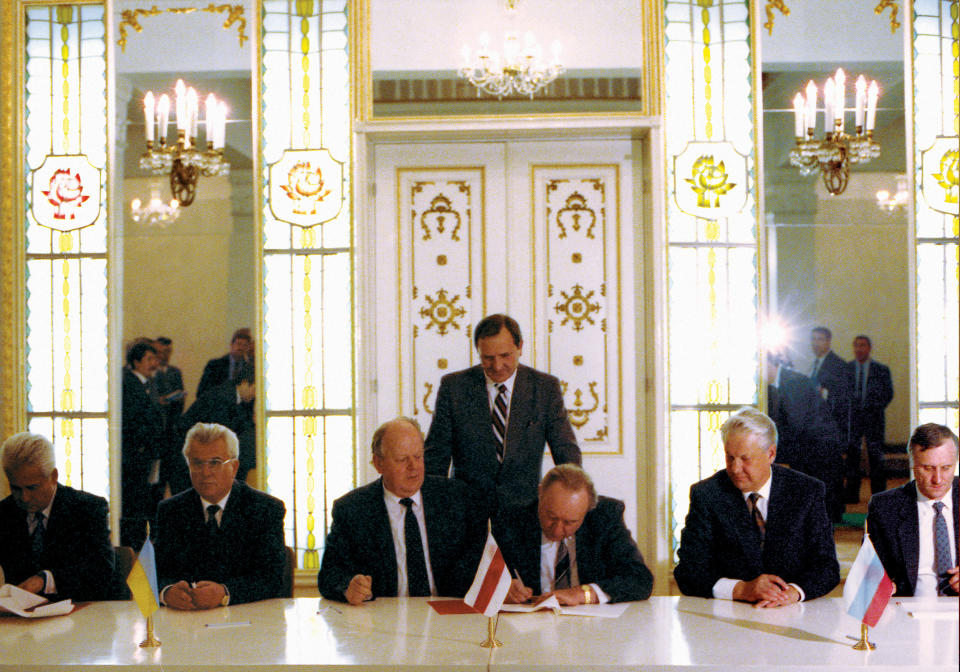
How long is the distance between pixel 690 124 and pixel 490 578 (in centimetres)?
328

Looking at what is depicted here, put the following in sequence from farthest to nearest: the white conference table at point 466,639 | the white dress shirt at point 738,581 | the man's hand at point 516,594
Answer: the white dress shirt at point 738,581 → the man's hand at point 516,594 → the white conference table at point 466,639

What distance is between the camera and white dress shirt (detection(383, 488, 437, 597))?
3.36 m

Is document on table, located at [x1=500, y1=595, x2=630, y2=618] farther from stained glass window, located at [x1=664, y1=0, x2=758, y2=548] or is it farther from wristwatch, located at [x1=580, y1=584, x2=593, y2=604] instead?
stained glass window, located at [x1=664, y1=0, x2=758, y2=548]

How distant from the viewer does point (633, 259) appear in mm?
5305

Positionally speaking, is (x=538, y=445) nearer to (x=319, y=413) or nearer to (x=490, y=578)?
(x=319, y=413)

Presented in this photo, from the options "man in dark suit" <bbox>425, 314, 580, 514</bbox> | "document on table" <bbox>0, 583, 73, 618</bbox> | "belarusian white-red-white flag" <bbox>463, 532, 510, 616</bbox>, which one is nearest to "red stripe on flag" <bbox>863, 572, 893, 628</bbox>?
"belarusian white-red-white flag" <bbox>463, 532, 510, 616</bbox>

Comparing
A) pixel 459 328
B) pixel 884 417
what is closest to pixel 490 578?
pixel 459 328

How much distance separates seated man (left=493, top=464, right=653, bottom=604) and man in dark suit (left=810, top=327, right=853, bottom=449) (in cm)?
220

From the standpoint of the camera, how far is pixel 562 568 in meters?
3.38

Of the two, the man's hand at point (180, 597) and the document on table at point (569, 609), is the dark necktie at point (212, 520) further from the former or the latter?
the document on table at point (569, 609)

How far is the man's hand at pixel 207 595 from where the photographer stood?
118 inches

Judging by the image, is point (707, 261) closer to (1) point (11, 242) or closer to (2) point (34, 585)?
(2) point (34, 585)

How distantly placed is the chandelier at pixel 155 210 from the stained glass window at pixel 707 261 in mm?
2563

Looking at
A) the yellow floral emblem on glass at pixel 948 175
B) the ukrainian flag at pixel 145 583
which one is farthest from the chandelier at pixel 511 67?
the ukrainian flag at pixel 145 583
